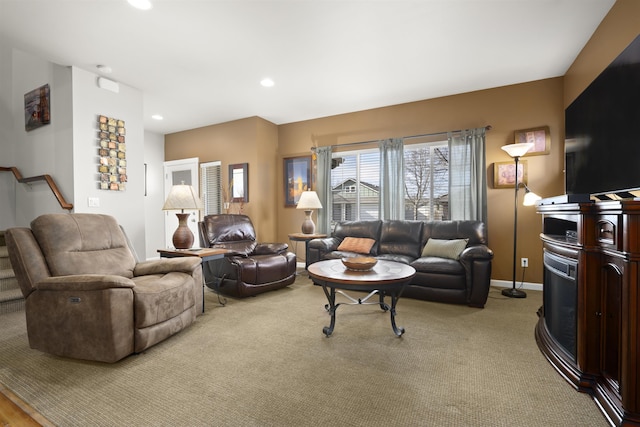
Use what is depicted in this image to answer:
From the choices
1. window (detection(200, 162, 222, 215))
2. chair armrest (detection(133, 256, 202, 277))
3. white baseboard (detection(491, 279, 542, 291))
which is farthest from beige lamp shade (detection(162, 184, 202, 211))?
white baseboard (detection(491, 279, 542, 291))

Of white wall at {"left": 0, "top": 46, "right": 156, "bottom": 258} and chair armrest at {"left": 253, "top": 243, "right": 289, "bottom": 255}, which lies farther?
chair armrest at {"left": 253, "top": 243, "right": 289, "bottom": 255}

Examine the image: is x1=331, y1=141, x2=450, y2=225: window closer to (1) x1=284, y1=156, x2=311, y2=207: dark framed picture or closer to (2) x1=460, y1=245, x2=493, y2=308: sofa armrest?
(1) x1=284, y1=156, x2=311, y2=207: dark framed picture

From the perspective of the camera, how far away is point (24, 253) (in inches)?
79.8

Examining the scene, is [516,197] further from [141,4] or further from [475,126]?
[141,4]

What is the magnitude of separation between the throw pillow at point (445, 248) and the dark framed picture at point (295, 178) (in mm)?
2453

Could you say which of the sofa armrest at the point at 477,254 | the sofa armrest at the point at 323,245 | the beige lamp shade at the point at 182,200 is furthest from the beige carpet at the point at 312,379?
the sofa armrest at the point at 323,245

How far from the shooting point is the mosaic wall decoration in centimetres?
356

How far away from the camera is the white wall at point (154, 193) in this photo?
230 inches

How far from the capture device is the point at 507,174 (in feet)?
12.7

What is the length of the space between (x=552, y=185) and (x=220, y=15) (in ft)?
14.0

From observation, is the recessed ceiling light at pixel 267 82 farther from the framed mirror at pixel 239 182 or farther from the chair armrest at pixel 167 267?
the chair armrest at pixel 167 267

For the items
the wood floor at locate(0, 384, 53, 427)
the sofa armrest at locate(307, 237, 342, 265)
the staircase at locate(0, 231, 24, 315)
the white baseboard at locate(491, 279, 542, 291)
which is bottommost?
the wood floor at locate(0, 384, 53, 427)

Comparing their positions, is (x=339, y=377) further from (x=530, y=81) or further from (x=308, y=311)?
(x=530, y=81)

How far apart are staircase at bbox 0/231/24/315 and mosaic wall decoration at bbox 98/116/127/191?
1.26 metres
